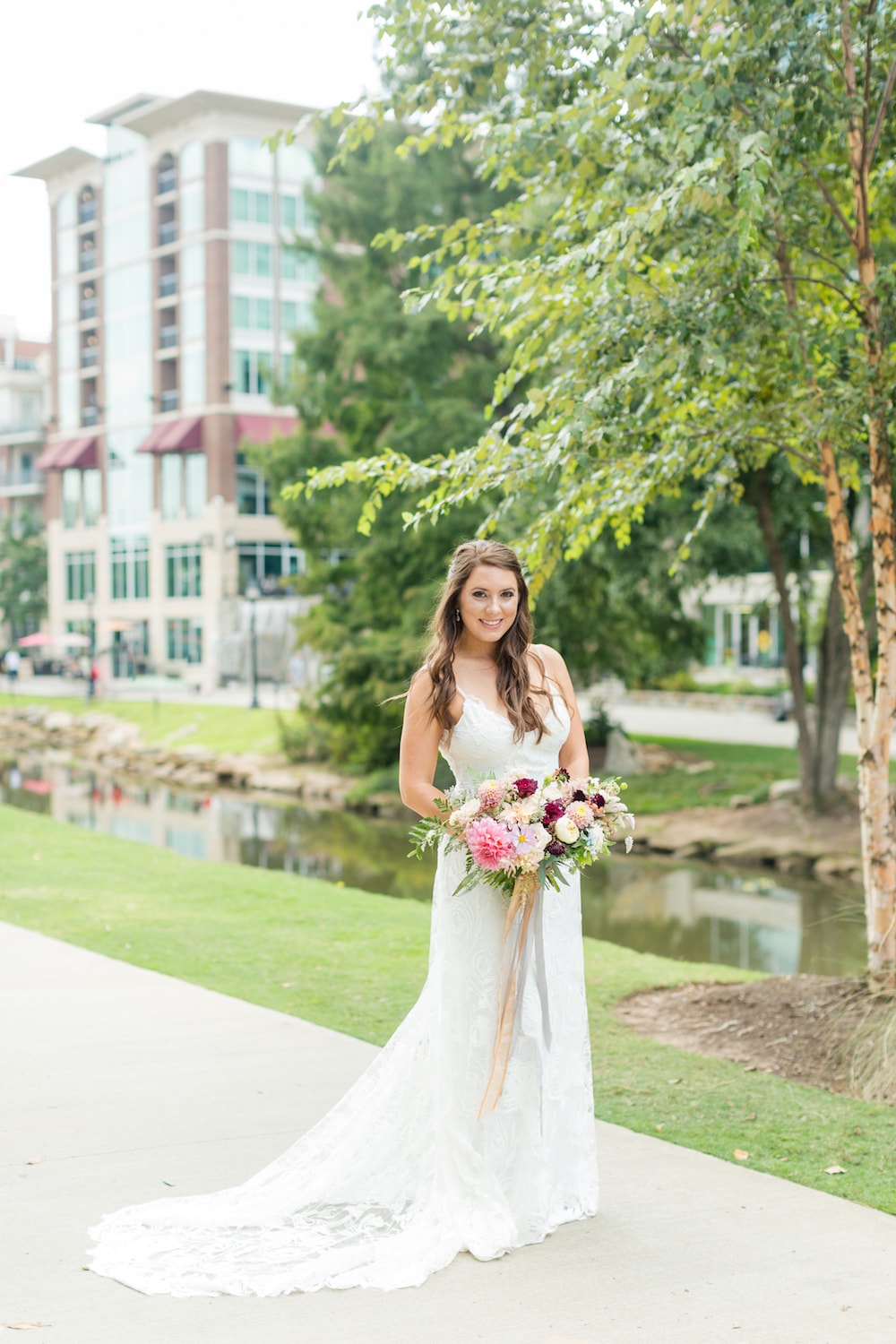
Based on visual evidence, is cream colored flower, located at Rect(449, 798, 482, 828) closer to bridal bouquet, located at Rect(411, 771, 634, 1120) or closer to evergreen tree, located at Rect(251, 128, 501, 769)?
bridal bouquet, located at Rect(411, 771, 634, 1120)

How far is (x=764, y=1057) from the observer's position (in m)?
7.00

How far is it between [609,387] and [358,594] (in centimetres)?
2081

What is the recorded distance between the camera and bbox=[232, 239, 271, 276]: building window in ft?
188

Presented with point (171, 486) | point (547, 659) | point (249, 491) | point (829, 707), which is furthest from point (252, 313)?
point (547, 659)

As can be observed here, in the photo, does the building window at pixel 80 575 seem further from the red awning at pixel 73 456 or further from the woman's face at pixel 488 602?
the woman's face at pixel 488 602

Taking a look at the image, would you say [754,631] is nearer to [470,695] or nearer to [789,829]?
[789,829]

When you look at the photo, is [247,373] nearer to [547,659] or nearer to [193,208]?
[193,208]

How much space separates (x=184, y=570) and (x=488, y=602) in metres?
56.4

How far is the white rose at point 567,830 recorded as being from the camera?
4258 mm

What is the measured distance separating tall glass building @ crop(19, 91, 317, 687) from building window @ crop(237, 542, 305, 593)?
76 mm

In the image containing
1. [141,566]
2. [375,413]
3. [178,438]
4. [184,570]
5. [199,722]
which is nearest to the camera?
[375,413]

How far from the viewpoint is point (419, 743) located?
458cm

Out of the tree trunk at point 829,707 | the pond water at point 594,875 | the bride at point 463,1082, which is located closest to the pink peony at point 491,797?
the bride at point 463,1082

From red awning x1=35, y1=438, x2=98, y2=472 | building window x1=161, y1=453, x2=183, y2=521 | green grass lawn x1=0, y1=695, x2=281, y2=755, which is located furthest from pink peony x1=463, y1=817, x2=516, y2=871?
red awning x1=35, y1=438, x2=98, y2=472
